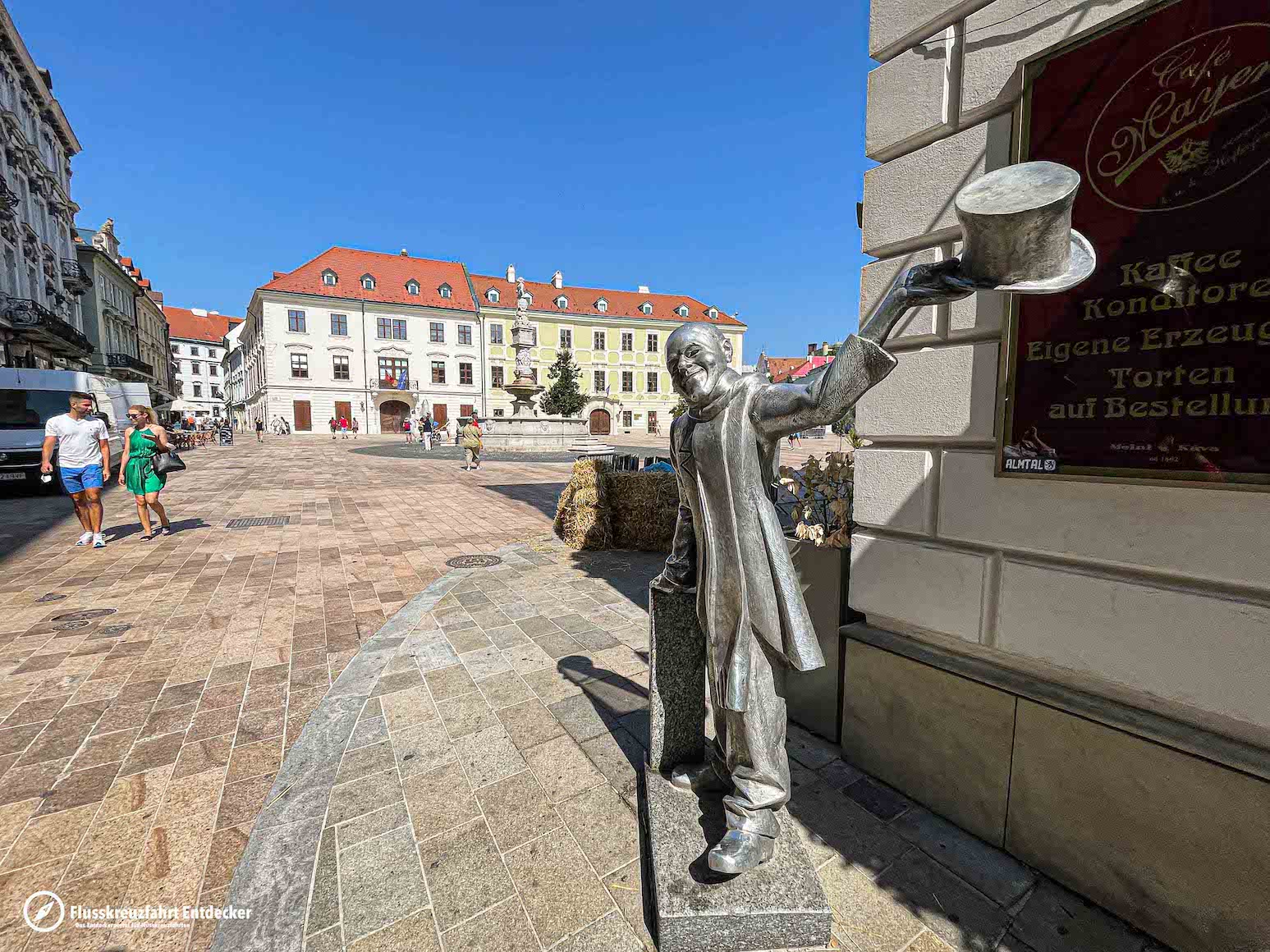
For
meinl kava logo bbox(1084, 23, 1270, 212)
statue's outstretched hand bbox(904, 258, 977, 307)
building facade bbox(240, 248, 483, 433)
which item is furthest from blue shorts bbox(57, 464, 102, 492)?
building facade bbox(240, 248, 483, 433)

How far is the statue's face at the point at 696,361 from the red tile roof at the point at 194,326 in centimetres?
10739

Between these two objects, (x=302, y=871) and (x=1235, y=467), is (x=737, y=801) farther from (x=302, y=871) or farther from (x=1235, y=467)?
(x=1235, y=467)

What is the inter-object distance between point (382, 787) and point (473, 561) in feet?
14.5

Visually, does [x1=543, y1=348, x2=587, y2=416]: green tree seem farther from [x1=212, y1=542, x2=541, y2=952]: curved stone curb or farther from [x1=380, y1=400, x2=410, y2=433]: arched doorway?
[x1=212, y1=542, x2=541, y2=952]: curved stone curb

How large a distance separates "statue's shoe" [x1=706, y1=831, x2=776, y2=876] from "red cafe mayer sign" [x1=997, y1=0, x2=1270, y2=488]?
5.99 feet

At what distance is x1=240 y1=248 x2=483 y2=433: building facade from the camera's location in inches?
1679

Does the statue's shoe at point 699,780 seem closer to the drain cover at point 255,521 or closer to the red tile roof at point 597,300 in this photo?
the drain cover at point 255,521

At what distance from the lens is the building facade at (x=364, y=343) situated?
140ft

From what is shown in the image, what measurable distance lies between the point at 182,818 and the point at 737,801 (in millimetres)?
2636

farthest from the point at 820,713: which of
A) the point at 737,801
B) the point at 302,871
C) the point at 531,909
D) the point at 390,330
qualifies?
the point at 390,330

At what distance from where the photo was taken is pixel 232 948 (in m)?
1.83

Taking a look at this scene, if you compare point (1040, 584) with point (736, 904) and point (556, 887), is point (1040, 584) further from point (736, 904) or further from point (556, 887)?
point (556, 887)

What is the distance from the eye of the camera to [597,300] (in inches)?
2205
